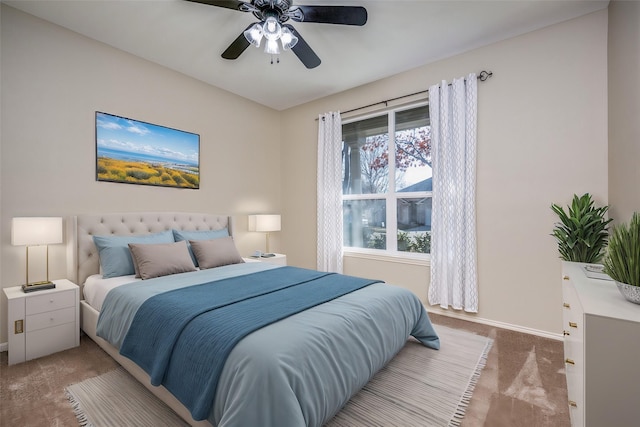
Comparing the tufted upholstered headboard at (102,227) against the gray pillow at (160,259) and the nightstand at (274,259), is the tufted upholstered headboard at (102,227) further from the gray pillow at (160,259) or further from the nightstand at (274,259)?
the nightstand at (274,259)

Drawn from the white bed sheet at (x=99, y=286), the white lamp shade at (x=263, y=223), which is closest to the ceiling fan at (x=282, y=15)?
the white bed sheet at (x=99, y=286)

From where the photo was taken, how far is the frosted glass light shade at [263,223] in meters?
4.19

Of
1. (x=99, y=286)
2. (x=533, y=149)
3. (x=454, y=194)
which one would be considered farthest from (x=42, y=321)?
(x=533, y=149)

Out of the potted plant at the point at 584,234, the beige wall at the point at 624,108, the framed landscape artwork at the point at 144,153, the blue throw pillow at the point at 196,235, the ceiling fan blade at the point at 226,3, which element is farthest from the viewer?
the blue throw pillow at the point at 196,235

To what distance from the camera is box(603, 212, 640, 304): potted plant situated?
1.21 metres

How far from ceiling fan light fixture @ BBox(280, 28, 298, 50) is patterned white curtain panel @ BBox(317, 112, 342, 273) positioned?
1.93m

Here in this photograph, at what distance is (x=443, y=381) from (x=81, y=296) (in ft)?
10.6

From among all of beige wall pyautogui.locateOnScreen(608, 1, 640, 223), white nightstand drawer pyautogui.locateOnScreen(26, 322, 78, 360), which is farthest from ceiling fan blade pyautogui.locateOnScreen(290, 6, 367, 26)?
white nightstand drawer pyautogui.locateOnScreen(26, 322, 78, 360)

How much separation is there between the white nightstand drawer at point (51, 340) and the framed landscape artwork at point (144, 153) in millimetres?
1418

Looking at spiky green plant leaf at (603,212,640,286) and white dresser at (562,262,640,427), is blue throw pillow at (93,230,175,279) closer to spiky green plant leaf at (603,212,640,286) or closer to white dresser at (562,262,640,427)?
white dresser at (562,262,640,427)

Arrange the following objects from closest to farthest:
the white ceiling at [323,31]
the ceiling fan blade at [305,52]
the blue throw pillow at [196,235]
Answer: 1. the ceiling fan blade at [305,52]
2. the white ceiling at [323,31]
3. the blue throw pillow at [196,235]

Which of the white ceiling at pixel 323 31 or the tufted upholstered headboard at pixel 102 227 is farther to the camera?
the tufted upholstered headboard at pixel 102 227

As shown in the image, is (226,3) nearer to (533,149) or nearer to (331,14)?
(331,14)

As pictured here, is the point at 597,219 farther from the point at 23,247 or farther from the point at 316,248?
the point at 23,247
